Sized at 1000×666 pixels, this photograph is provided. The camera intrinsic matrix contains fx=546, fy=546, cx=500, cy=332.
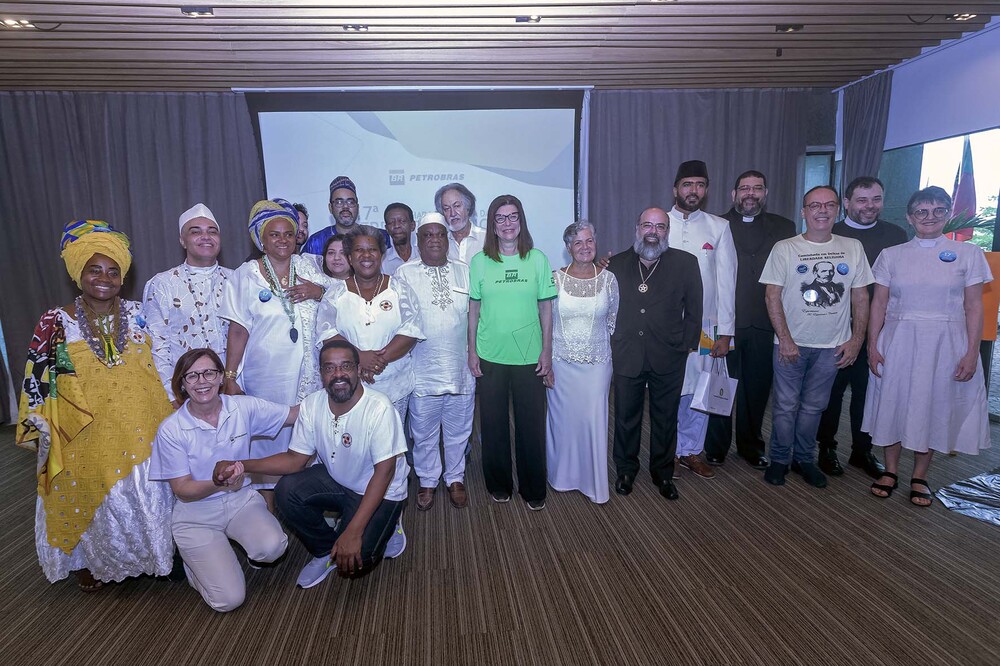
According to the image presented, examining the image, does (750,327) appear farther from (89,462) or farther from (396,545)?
(89,462)

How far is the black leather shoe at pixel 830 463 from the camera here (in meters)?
→ 3.60

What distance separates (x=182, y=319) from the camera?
291 cm

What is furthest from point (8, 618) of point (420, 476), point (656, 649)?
point (656, 649)

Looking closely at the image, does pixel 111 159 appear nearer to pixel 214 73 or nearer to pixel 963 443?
pixel 214 73

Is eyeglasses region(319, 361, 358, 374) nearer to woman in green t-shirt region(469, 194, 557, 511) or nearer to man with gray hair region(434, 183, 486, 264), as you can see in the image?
woman in green t-shirt region(469, 194, 557, 511)

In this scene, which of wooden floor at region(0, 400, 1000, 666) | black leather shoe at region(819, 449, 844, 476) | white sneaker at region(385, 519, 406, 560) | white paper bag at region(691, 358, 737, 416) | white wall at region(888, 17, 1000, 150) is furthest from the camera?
white wall at region(888, 17, 1000, 150)

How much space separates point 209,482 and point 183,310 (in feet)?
3.23

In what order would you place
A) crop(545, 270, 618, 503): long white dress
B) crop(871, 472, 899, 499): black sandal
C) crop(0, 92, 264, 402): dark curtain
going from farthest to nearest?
crop(0, 92, 264, 402): dark curtain → crop(871, 472, 899, 499): black sandal → crop(545, 270, 618, 503): long white dress

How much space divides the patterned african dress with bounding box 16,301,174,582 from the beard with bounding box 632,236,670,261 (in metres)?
2.73

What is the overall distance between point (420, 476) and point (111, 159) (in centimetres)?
451

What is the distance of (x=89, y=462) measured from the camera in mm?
2514

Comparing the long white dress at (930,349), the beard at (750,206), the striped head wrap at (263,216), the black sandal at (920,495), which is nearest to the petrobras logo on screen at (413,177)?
the striped head wrap at (263,216)

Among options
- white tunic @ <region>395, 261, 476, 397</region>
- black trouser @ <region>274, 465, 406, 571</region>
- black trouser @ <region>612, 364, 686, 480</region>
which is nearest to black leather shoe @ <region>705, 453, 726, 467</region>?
black trouser @ <region>612, 364, 686, 480</region>

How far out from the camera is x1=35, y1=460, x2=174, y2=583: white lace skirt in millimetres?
2527
